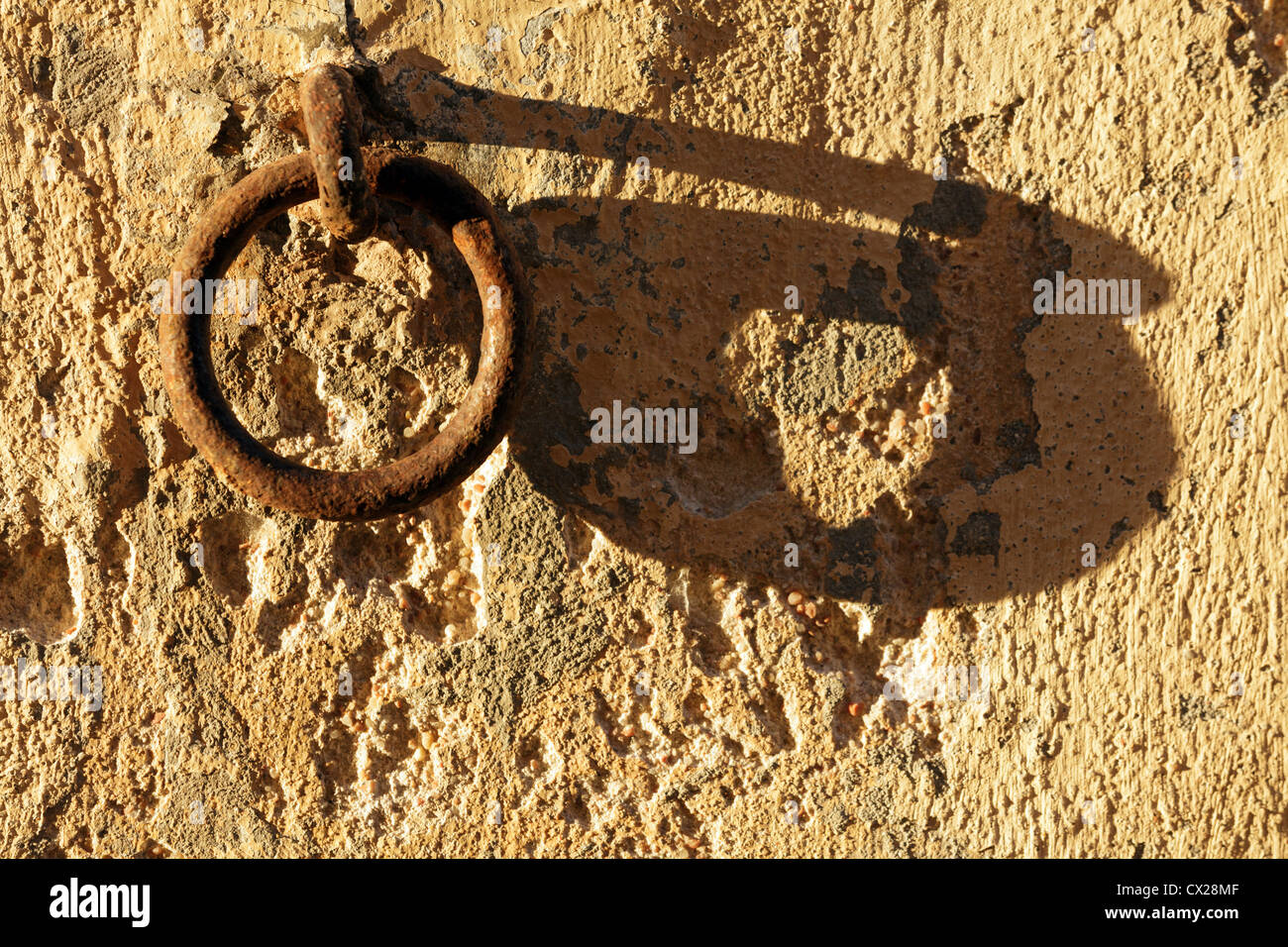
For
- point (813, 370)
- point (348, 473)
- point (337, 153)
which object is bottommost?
point (348, 473)

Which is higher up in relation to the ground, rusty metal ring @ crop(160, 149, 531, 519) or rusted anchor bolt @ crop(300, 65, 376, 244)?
rusted anchor bolt @ crop(300, 65, 376, 244)

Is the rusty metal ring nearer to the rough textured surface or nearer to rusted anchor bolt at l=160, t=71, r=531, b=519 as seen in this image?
rusted anchor bolt at l=160, t=71, r=531, b=519

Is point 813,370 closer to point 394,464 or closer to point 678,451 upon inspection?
point 678,451

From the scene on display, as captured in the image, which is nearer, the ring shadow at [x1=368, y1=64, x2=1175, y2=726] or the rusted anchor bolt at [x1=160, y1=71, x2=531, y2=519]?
the rusted anchor bolt at [x1=160, y1=71, x2=531, y2=519]

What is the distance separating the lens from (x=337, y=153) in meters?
1.12

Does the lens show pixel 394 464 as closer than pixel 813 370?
Yes

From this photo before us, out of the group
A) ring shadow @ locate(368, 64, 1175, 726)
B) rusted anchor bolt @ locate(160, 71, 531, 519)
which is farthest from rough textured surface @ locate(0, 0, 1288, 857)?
rusted anchor bolt @ locate(160, 71, 531, 519)

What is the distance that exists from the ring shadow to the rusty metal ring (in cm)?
17

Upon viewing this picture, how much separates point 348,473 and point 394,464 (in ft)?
0.19

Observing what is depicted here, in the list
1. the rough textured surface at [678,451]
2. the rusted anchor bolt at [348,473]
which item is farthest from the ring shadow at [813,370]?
the rusted anchor bolt at [348,473]

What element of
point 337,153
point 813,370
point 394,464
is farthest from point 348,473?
point 813,370

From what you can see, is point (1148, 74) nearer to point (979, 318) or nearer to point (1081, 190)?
point (1081, 190)

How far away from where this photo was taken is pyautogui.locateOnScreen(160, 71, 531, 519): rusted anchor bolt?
118cm

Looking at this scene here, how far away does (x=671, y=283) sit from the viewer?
136 centimetres
